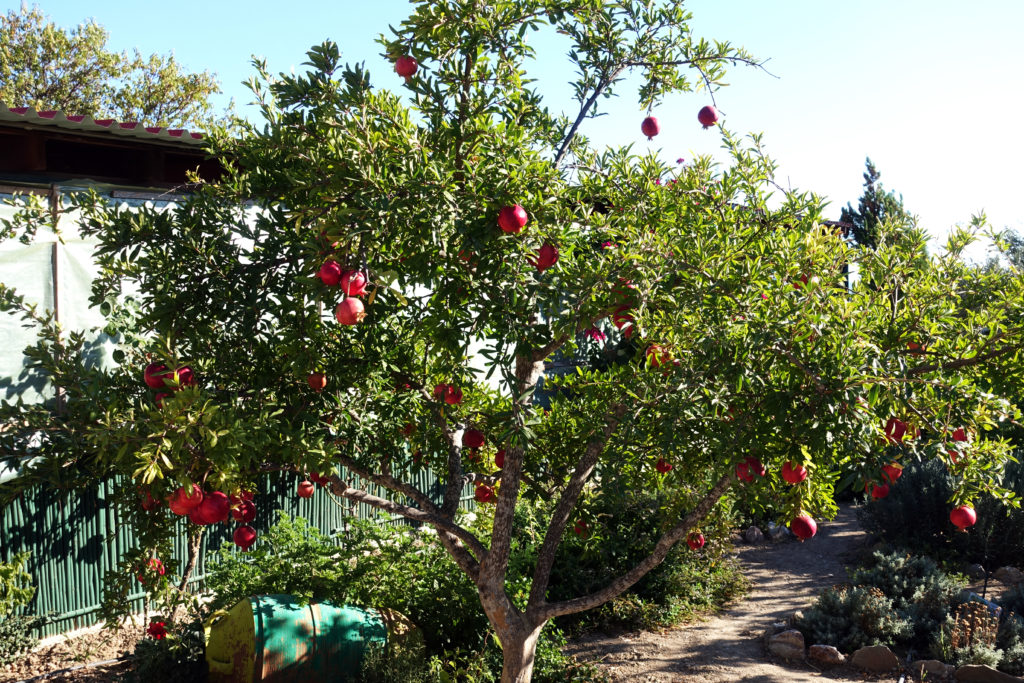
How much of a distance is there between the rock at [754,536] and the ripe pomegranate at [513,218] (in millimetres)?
9567

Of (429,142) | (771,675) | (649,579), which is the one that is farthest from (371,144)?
(649,579)

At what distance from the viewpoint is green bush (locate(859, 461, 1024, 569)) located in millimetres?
9344

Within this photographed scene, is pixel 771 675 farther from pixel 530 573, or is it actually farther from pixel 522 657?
pixel 522 657

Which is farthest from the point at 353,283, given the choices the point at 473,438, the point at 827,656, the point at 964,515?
the point at 827,656

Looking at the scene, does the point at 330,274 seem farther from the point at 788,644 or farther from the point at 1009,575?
the point at 1009,575

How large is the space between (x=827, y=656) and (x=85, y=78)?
24.4 meters

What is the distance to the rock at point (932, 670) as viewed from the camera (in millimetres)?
6422

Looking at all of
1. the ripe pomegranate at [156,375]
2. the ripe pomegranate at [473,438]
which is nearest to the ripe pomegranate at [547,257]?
the ripe pomegranate at [473,438]

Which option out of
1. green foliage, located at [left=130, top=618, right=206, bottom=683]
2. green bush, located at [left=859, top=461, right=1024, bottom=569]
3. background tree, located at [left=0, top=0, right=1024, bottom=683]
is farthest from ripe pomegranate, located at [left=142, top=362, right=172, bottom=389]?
green bush, located at [left=859, top=461, right=1024, bottom=569]

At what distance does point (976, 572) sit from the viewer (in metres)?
9.23

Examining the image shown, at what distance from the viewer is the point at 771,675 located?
6.63 metres

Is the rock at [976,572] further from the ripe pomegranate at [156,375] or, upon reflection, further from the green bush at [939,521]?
the ripe pomegranate at [156,375]

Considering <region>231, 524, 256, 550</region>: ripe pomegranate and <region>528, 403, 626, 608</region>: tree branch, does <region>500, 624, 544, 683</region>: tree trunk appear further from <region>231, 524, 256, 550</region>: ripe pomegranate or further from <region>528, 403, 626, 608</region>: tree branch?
<region>231, 524, 256, 550</region>: ripe pomegranate

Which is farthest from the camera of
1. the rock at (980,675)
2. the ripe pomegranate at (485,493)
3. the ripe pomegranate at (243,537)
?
the rock at (980,675)
